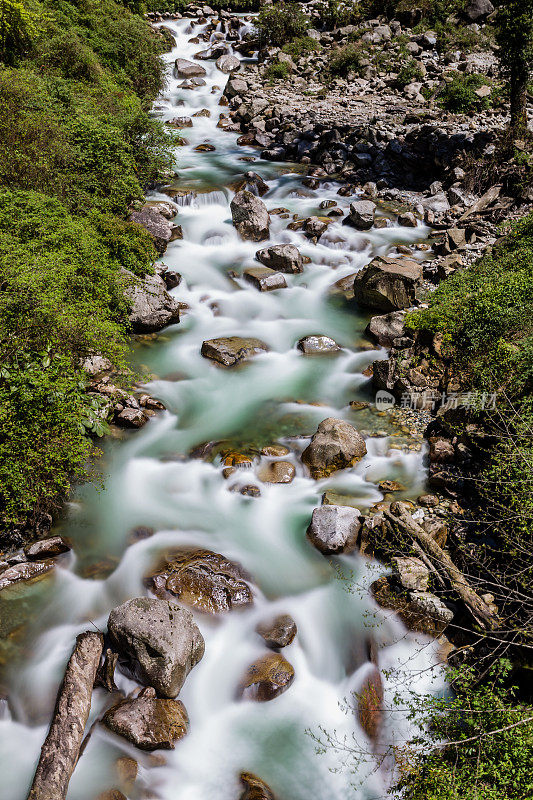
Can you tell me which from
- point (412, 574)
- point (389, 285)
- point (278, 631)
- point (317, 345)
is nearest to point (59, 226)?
point (317, 345)

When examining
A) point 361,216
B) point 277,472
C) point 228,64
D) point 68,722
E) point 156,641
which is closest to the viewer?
point 68,722

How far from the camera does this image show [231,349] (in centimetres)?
1120

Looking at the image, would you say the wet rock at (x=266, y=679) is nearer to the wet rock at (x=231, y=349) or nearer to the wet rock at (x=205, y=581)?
the wet rock at (x=205, y=581)

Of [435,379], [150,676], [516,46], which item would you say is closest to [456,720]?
[150,676]

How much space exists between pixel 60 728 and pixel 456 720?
376 centimetres

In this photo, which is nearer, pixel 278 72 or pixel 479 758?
pixel 479 758

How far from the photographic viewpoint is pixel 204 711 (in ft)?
18.1

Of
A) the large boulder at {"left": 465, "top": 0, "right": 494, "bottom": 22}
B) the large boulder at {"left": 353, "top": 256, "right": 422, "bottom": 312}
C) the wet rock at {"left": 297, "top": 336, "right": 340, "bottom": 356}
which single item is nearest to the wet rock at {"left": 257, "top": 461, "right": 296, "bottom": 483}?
the wet rock at {"left": 297, "top": 336, "right": 340, "bottom": 356}

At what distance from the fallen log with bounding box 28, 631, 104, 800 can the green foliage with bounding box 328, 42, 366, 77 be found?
1168 inches

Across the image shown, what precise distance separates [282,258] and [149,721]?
11.3 meters

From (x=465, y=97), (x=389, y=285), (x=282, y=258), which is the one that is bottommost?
(x=282, y=258)

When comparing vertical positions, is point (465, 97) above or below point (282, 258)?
above

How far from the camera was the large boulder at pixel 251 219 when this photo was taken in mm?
15000

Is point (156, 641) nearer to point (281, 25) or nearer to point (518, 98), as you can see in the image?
point (518, 98)
